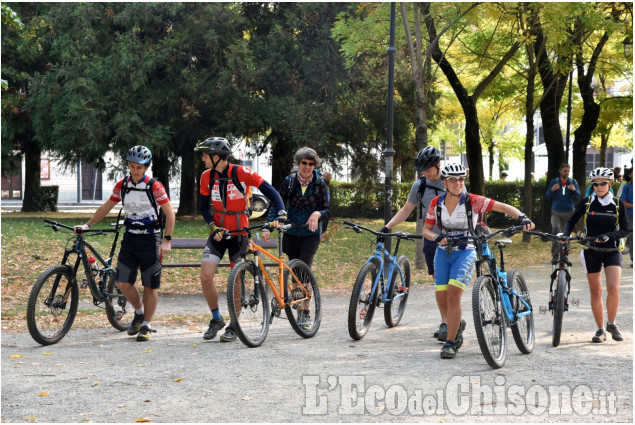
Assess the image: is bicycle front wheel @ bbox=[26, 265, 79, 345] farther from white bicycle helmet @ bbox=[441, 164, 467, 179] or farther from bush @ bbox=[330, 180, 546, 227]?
bush @ bbox=[330, 180, 546, 227]

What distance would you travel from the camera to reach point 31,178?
34.9 metres

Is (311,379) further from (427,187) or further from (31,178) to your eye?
(31,178)

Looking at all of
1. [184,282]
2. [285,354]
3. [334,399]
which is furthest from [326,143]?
[334,399]

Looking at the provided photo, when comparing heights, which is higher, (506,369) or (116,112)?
(116,112)

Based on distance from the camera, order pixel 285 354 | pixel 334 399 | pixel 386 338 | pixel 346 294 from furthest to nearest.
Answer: pixel 346 294 → pixel 386 338 → pixel 285 354 → pixel 334 399

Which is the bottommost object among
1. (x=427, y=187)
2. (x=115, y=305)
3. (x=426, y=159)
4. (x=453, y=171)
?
(x=115, y=305)

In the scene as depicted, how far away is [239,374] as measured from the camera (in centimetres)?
686

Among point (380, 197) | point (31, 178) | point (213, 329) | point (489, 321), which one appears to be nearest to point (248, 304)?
point (213, 329)

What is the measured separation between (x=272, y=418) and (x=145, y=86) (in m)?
22.7

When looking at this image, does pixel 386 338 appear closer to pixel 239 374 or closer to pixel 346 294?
pixel 239 374

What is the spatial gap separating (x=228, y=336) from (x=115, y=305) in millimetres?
1304

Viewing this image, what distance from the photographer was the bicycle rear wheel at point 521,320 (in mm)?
7734

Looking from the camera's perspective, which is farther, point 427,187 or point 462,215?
point 427,187

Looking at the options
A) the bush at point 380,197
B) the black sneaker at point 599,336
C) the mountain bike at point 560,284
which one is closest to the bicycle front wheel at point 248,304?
the mountain bike at point 560,284
